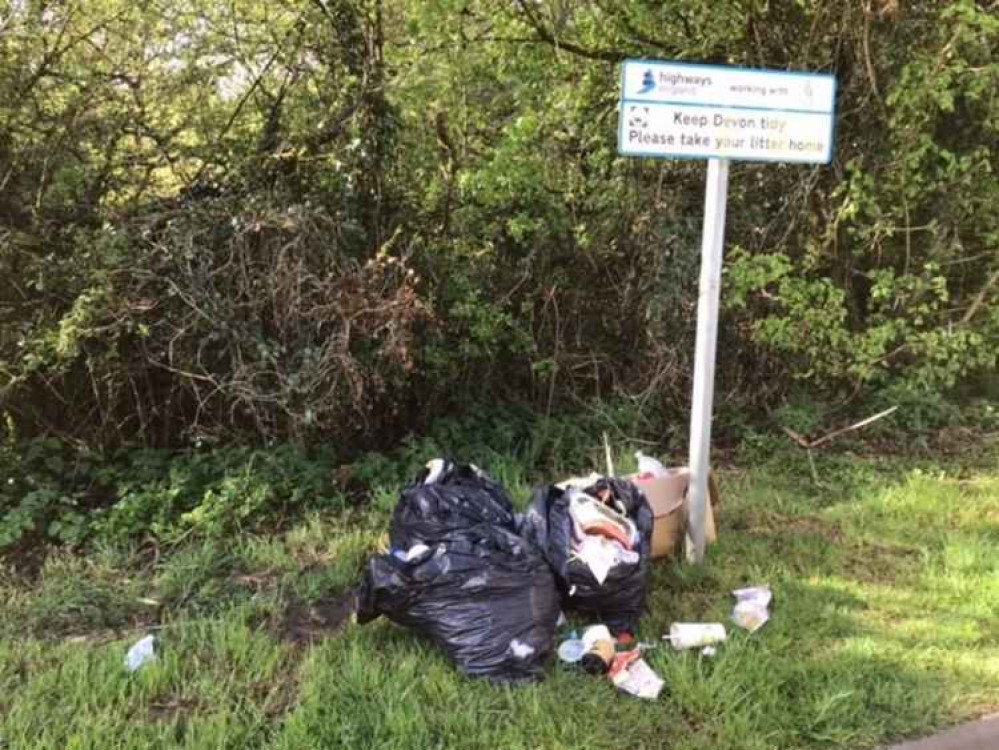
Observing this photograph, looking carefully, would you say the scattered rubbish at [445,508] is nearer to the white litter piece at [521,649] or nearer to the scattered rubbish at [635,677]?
the white litter piece at [521,649]

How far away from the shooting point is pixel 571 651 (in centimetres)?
336

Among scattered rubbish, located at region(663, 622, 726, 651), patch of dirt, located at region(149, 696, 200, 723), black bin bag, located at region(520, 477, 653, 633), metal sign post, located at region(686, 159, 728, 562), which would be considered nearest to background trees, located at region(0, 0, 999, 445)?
black bin bag, located at region(520, 477, 653, 633)

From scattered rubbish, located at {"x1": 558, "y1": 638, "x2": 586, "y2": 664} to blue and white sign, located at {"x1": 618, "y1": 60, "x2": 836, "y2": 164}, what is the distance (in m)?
1.96

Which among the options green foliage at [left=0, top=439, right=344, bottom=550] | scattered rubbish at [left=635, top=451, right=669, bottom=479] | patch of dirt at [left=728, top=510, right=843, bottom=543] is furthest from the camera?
patch of dirt at [left=728, top=510, right=843, bottom=543]

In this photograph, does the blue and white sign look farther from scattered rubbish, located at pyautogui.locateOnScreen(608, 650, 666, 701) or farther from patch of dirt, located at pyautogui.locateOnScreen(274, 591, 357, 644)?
patch of dirt, located at pyautogui.locateOnScreen(274, 591, 357, 644)

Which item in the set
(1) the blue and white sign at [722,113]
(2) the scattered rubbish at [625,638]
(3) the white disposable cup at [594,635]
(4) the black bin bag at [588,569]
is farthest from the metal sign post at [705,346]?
(3) the white disposable cup at [594,635]

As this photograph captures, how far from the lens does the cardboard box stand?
13.5 feet

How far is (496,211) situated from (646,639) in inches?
121

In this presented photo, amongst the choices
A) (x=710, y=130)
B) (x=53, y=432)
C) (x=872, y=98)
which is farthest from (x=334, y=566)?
(x=872, y=98)

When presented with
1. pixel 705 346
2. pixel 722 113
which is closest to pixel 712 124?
pixel 722 113

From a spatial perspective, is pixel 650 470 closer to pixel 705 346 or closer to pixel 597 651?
pixel 705 346

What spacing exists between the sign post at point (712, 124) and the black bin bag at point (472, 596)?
3.70 feet

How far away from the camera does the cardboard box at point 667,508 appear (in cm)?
411

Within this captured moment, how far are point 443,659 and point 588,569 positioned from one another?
65 centimetres
